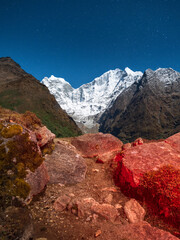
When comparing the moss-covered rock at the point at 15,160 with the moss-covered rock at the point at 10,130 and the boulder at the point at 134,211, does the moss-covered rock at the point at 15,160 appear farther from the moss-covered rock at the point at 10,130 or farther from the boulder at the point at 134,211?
the boulder at the point at 134,211

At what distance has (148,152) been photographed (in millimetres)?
8930

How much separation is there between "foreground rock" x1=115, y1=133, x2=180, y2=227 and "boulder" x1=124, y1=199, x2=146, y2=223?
1.90ft

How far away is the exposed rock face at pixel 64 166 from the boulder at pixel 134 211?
3.47 metres

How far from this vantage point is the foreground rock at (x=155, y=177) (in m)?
5.81

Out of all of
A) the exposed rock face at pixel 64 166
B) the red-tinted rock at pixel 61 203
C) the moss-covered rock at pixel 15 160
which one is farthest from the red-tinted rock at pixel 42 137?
the red-tinted rock at pixel 61 203

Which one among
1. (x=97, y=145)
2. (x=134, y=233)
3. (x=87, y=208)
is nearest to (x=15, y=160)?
(x=87, y=208)

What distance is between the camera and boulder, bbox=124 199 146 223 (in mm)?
5586

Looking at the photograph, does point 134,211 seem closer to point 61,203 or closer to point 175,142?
point 61,203

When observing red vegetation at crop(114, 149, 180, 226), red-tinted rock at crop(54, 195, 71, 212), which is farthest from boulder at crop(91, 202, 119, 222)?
red vegetation at crop(114, 149, 180, 226)

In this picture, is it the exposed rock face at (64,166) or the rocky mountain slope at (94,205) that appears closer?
the rocky mountain slope at (94,205)

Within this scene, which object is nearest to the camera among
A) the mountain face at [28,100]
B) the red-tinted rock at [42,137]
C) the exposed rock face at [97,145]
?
the red-tinted rock at [42,137]

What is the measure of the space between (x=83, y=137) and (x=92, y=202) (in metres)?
9.78

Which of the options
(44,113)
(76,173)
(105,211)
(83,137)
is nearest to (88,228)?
(105,211)

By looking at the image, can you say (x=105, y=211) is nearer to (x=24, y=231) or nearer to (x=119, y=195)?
(x=119, y=195)
